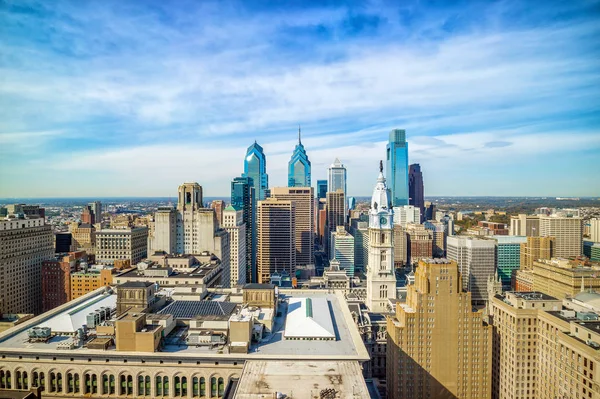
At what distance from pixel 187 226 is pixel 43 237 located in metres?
42.5

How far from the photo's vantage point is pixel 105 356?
57.6 meters

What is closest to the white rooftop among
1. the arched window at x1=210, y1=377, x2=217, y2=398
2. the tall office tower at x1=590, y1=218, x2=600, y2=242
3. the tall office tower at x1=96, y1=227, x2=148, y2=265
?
the arched window at x1=210, y1=377, x2=217, y2=398

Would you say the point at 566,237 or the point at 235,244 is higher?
the point at 235,244

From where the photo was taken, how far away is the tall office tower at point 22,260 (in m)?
107

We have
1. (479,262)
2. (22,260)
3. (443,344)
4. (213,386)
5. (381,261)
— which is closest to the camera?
(213,386)

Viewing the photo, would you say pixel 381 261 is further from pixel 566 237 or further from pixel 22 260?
pixel 566 237

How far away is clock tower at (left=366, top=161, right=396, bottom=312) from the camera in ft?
393

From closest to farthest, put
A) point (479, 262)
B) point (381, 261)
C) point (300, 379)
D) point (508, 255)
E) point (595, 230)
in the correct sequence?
1. point (300, 379)
2. point (381, 261)
3. point (479, 262)
4. point (508, 255)
5. point (595, 230)

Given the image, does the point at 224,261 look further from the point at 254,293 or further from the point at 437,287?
the point at 437,287

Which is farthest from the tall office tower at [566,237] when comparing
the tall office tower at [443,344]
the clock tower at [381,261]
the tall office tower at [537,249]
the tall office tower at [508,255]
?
the tall office tower at [443,344]

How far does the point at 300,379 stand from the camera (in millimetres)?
47312

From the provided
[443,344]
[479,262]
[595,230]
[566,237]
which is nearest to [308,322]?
[443,344]

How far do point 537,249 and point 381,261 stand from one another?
296 ft

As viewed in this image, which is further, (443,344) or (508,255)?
(508,255)
